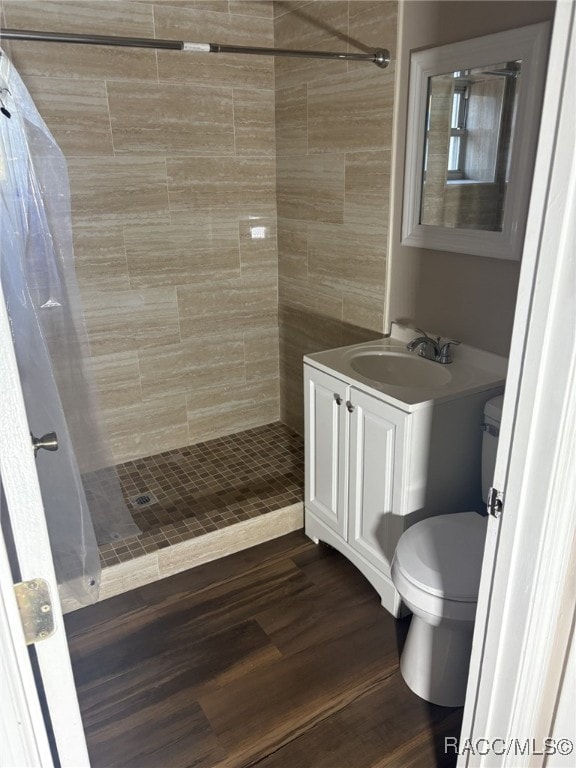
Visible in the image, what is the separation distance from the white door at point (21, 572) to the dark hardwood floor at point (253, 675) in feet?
3.63

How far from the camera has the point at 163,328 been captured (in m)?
3.15

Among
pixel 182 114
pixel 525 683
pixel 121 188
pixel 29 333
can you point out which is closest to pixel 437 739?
pixel 525 683

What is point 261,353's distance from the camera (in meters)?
3.50

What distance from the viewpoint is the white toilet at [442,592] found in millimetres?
1704

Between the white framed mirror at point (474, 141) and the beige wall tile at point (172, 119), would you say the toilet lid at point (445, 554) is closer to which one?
the white framed mirror at point (474, 141)

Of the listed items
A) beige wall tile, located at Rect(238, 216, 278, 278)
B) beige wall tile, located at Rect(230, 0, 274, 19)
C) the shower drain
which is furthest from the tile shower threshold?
beige wall tile, located at Rect(230, 0, 274, 19)

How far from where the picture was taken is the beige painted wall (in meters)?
1.96

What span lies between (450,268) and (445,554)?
1.09 meters

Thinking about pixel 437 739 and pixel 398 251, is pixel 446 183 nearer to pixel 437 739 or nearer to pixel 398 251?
pixel 398 251

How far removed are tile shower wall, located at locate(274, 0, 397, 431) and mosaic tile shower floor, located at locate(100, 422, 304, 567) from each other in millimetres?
550

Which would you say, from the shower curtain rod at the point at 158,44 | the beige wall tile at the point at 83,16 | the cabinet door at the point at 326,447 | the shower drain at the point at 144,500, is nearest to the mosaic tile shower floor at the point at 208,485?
the shower drain at the point at 144,500

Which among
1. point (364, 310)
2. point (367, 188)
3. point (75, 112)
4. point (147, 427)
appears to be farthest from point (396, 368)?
point (75, 112)

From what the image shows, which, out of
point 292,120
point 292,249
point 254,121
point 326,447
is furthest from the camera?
point 292,249

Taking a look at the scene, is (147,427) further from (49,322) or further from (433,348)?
(433,348)
